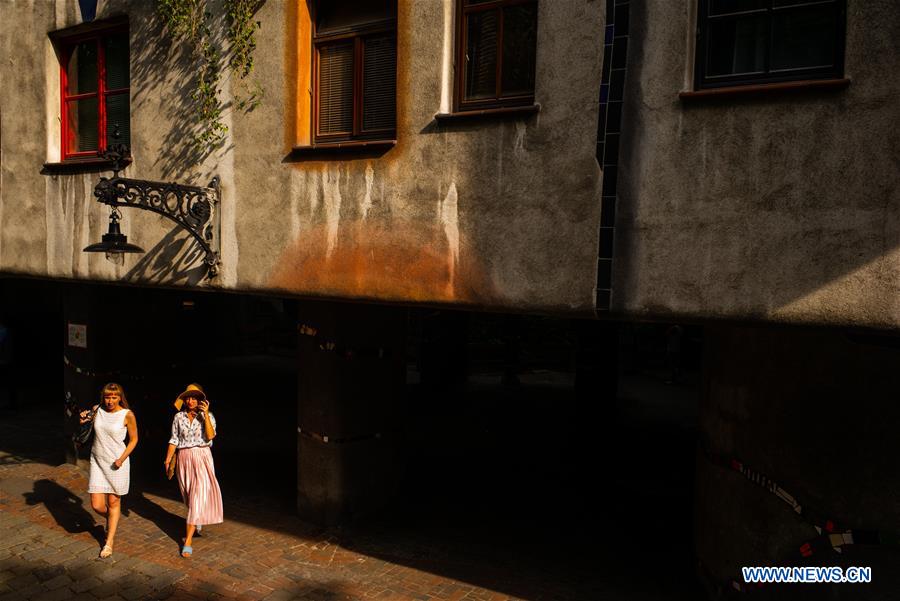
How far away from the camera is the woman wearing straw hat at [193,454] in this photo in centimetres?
765

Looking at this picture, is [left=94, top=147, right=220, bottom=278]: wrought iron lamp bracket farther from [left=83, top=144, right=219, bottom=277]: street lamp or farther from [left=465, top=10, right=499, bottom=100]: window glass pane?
[left=465, top=10, right=499, bottom=100]: window glass pane

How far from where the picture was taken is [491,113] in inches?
233

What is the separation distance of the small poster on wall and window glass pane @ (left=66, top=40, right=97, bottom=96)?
348cm

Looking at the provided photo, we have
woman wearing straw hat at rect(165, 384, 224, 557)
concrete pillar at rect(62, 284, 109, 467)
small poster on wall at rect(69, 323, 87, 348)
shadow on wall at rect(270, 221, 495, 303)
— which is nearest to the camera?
shadow on wall at rect(270, 221, 495, 303)

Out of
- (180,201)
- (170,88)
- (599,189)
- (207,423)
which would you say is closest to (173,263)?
(180,201)

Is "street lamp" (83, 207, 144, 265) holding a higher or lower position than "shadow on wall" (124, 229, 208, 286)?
higher

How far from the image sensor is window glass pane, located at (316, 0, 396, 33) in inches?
267

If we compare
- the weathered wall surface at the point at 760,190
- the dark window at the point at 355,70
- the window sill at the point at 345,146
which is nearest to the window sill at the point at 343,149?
the window sill at the point at 345,146

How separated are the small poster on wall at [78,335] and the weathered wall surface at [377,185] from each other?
173 centimetres

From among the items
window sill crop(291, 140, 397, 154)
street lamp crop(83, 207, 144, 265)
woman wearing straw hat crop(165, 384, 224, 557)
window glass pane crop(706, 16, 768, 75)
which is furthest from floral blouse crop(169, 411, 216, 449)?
window glass pane crop(706, 16, 768, 75)

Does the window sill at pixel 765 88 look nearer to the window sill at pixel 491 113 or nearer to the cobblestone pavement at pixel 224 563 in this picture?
the window sill at pixel 491 113

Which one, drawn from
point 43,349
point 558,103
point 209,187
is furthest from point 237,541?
point 43,349

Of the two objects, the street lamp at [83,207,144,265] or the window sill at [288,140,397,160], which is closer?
the window sill at [288,140,397,160]

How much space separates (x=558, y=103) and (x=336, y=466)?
516cm
